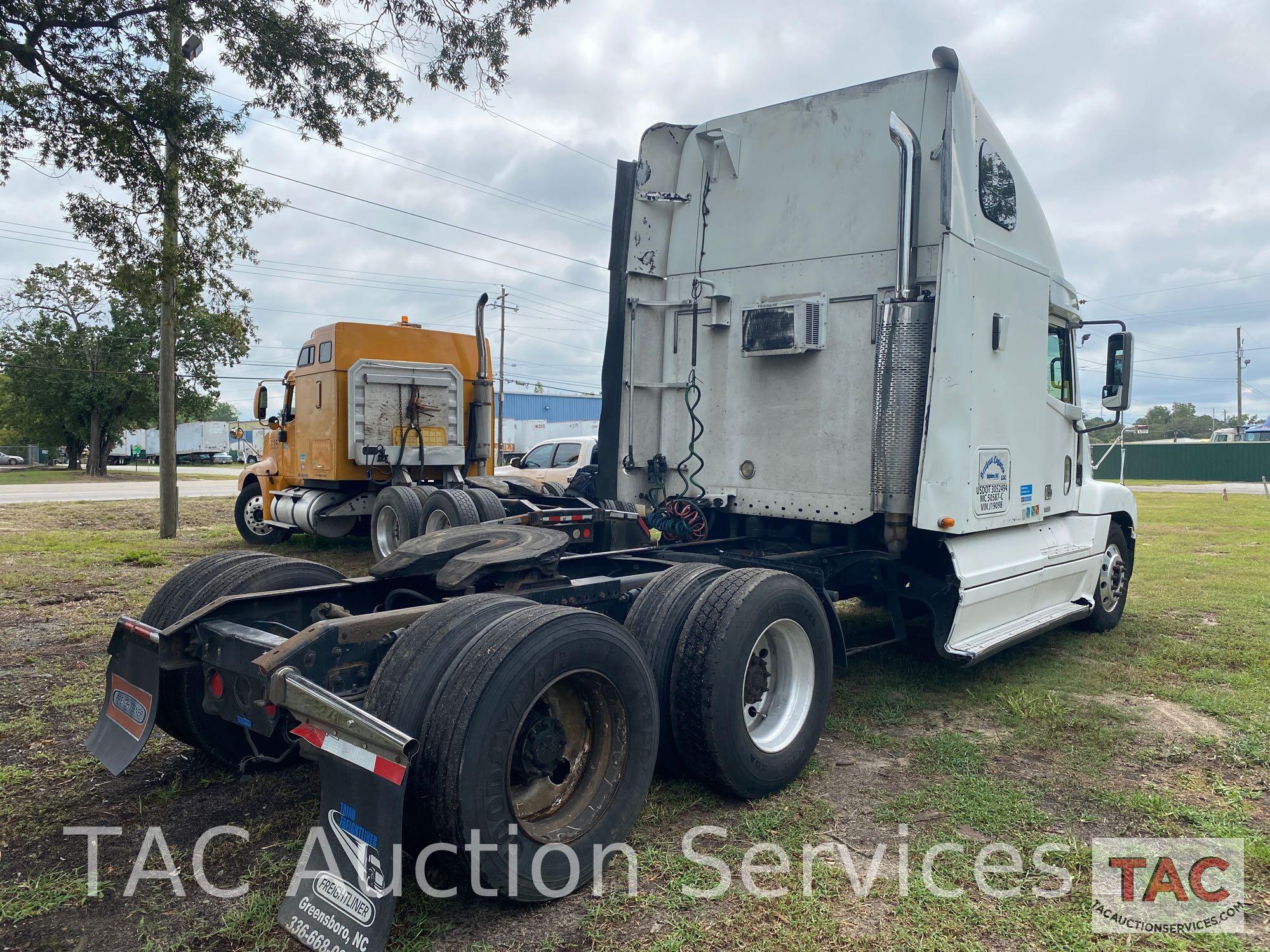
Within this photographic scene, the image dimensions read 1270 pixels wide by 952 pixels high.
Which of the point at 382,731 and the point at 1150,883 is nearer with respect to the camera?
the point at 382,731

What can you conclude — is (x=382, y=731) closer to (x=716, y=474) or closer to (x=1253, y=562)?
(x=716, y=474)

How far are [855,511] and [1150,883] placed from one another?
8.10 feet

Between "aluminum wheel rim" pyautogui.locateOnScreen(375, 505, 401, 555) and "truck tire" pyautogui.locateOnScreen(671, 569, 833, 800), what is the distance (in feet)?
19.8

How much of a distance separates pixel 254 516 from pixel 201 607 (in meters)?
10.3

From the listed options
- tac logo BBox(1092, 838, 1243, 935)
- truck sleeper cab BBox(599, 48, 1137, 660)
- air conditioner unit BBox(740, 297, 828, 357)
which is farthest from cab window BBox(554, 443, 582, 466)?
tac logo BBox(1092, 838, 1243, 935)

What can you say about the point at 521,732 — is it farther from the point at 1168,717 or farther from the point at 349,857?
the point at 1168,717

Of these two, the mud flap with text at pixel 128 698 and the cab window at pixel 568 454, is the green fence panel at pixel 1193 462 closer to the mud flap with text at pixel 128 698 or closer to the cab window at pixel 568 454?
the cab window at pixel 568 454

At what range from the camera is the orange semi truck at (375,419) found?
1065cm

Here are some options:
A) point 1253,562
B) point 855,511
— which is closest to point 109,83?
point 855,511

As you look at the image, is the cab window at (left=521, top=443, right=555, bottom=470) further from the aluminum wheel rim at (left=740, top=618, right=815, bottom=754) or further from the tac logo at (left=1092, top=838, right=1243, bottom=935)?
the tac logo at (left=1092, top=838, right=1243, bottom=935)

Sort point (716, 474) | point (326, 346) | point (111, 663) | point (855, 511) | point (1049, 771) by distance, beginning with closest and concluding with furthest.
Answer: point (111, 663) < point (1049, 771) < point (855, 511) < point (716, 474) < point (326, 346)

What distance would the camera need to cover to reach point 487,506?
8.46m

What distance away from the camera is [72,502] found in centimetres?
2086

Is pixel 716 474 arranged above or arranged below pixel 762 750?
above
